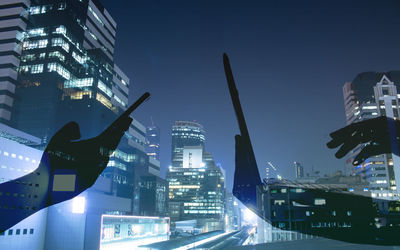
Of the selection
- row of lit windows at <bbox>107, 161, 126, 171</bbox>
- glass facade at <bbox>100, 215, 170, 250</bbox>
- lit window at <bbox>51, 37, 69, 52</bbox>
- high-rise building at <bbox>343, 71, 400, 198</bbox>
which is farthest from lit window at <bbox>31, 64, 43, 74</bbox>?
high-rise building at <bbox>343, 71, 400, 198</bbox>

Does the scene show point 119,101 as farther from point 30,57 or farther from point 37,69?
point 30,57

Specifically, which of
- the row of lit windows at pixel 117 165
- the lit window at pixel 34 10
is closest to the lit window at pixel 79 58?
the lit window at pixel 34 10

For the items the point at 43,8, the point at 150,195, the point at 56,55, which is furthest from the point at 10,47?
the point at 150,195

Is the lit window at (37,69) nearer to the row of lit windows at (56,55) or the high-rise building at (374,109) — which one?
the row of lit windows at (56,55)

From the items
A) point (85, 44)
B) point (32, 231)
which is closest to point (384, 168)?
point (85, 44)

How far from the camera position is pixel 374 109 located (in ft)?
486

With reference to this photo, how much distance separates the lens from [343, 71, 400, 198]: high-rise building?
437 ft

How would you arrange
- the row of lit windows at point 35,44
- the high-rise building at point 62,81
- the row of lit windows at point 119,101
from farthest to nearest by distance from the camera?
1. the row of lit windows at point 119,101
2. the row of lit windows at point 35,44
3. the high-rise building at point 62,81

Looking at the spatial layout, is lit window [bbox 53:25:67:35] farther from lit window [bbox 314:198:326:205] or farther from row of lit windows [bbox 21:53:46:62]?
lit window [bbox 314:198:326:205]

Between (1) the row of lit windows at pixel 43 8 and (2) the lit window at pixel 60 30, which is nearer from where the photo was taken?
(2) the lit window at pixel 60 30

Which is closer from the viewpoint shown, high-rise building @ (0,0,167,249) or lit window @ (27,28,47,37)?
high-rise building @ (0,0,167,249)

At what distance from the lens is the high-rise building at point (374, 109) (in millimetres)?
133125

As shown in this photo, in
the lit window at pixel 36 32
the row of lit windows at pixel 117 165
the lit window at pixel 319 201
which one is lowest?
the lit window at pixel 319 201

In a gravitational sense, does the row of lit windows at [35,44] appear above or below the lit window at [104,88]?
above
